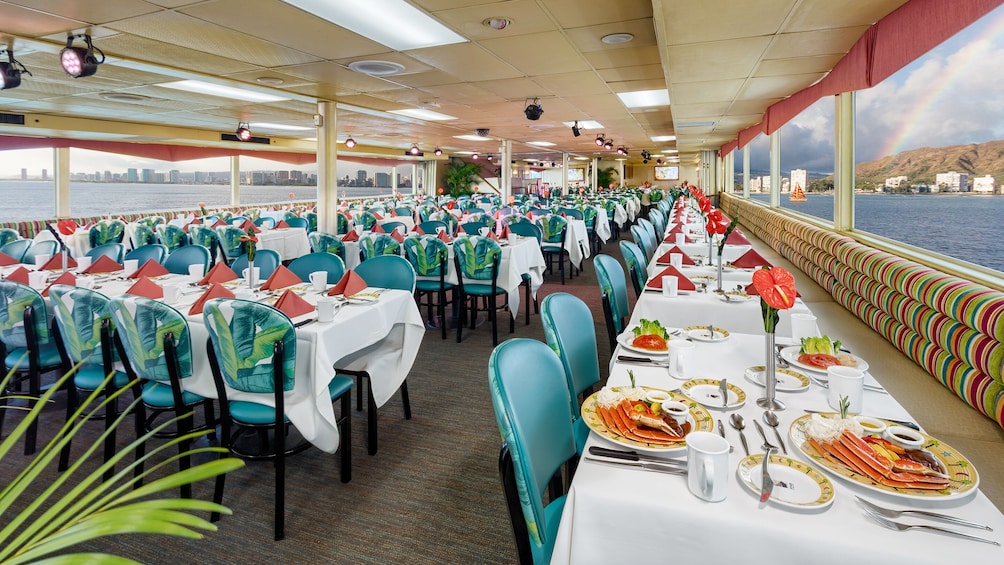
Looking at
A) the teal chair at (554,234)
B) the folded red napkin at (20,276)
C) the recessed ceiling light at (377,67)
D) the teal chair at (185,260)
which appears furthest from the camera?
the teal chair at (554,234)

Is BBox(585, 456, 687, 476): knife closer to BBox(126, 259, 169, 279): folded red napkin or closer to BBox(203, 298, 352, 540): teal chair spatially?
BBox(203, 298, 352, 540): teal chair

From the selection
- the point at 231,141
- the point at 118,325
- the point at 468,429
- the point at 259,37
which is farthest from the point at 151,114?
the point at 468,429

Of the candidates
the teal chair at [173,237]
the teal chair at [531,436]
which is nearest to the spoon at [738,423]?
the teal chair at [531,436]

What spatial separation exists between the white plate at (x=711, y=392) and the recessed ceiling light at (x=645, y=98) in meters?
6.29

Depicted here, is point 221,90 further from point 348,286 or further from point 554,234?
point 348,286

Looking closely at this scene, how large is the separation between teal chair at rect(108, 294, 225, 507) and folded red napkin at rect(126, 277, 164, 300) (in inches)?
19.6

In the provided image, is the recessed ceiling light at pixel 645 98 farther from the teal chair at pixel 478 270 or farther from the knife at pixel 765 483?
the knife at pixel 765 483

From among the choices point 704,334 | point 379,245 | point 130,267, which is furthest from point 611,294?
point 130,267

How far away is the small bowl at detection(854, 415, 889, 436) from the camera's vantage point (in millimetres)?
1394

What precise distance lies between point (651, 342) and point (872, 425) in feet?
2.66

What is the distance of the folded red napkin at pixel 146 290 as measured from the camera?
9.95 ft

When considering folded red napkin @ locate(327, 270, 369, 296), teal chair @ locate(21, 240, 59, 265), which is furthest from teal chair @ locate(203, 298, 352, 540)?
teal chair @ locate(21, 240, 59, 265)

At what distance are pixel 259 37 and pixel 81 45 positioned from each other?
1455mm

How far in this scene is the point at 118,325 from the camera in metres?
2.57
